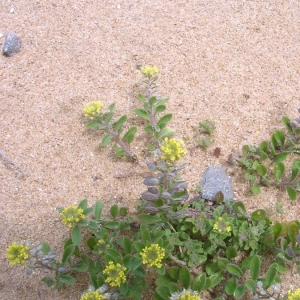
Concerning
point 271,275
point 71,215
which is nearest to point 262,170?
point 271,275

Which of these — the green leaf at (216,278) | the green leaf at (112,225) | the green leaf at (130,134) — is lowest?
the green leaf at (216,278)

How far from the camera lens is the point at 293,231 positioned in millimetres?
2141

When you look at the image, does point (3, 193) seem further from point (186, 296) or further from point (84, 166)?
point (186, 296)

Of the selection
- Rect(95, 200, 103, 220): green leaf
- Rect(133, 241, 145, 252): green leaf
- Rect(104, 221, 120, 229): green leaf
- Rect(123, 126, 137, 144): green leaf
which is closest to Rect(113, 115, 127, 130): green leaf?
Rect(123, 126, 137, 144): green leaf

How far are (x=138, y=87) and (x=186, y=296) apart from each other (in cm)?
164

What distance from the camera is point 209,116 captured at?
2.82 meters

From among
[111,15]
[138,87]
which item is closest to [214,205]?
[138,87]

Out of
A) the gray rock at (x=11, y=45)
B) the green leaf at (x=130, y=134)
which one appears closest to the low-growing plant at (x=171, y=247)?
the green leaf at (x=130, y=134)

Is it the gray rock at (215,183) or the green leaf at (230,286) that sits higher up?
the gray rock at (215,183)

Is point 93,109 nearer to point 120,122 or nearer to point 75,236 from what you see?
point 120,122

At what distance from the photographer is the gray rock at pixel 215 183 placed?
8.02 ft

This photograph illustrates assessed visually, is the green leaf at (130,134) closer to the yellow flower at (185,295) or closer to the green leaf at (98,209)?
the green leaf at (98,209)

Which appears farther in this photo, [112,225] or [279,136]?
[279,136]

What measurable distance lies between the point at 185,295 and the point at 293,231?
74cm
